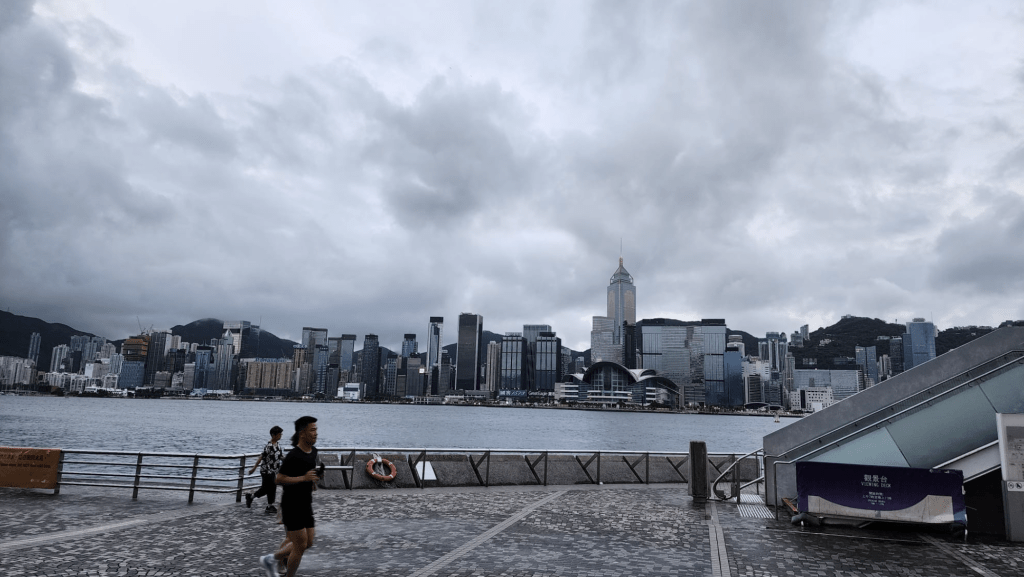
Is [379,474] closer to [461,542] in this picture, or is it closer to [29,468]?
[461,542]

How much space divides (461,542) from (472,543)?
0.60 feet

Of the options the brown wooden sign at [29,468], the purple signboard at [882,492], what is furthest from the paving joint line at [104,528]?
the purple signboard at [882,492]

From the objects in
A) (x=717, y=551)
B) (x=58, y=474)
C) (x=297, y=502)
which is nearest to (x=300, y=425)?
(x=297, y=502)

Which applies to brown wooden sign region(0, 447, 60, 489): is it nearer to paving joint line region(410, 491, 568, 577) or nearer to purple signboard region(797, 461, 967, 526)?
paving joint line region(410, 491, 568, 577)

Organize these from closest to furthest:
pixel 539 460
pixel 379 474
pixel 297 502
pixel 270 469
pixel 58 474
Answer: pixel 297 502
pixel 270 469
pixel 58 474
pixel 379 474
pixel 539 460

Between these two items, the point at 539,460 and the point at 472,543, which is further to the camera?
the point at 539,460

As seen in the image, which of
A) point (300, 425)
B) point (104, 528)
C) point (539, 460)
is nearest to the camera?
point (300, 425)

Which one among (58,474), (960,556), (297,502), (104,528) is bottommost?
(104,528)

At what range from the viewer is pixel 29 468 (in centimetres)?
1429

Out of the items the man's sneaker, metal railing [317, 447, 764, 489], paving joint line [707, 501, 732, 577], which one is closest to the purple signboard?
paving joint line [707, 501, 732, 577]

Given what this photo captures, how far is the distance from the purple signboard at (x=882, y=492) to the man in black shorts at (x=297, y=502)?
898 cm

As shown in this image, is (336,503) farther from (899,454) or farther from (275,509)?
(899,454)

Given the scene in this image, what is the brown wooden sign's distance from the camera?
1412cm

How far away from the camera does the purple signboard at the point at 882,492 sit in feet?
36.2
